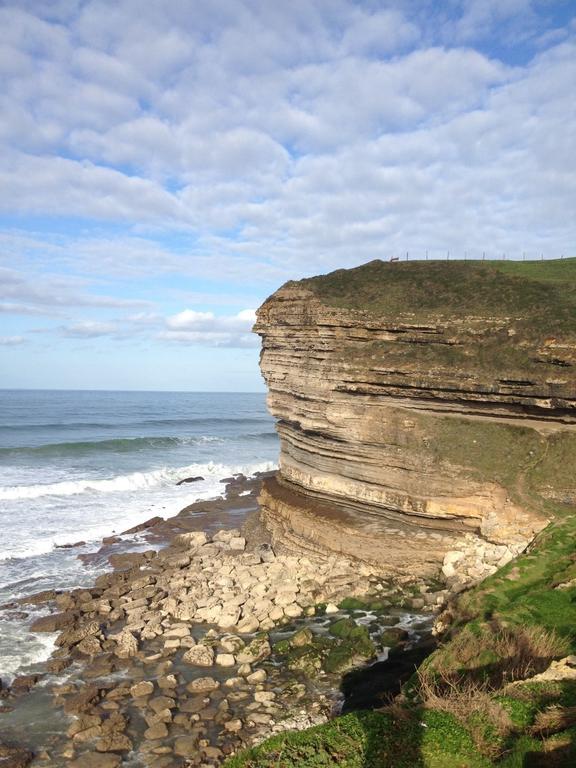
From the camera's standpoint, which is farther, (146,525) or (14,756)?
(146,525)

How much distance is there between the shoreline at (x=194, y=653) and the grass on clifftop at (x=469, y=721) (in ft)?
12.5

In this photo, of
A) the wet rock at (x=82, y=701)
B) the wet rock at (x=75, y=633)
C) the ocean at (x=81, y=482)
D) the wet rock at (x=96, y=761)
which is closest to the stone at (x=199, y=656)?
the wet rock at (x=82, y=701)

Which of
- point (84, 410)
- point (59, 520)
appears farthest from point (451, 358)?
point (84, 410)

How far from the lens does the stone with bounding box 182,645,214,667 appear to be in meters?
14.7

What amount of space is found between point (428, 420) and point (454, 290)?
21.1 ft

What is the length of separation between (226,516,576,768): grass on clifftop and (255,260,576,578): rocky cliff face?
7.22 meters

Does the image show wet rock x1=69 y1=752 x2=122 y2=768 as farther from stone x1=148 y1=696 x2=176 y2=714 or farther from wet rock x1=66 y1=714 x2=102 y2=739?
stone x1=148 y1=696 x2=176 y2=714

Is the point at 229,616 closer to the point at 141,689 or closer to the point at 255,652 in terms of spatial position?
the point at 255,652

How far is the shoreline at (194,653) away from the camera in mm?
11852

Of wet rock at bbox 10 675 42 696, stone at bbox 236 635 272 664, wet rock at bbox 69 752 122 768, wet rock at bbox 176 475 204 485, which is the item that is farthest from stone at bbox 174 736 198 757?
wet rock at bbox 176 475 204 485

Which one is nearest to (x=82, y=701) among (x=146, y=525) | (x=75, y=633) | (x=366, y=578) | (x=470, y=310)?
(x=75, y=633)

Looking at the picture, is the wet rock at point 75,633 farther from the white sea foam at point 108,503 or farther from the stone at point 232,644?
the white sea foam at point 108,503

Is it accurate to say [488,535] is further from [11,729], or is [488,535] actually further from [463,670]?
[11,729]

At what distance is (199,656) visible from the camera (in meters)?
14.8
